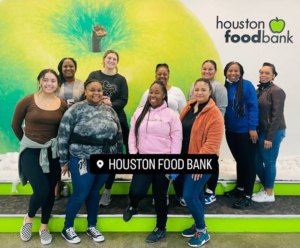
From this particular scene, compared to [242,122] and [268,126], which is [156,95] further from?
[268,126]

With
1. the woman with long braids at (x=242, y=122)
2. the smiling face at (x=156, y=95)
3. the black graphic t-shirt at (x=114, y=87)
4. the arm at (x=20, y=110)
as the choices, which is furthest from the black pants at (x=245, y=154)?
the arm at (x=20, y=110)

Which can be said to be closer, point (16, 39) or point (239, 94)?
point (239, 94)

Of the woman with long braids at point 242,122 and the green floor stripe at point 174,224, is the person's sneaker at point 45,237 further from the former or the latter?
the woman with long braids at point 242,122

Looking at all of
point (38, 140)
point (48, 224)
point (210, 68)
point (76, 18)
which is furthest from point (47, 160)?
point (76, 18)

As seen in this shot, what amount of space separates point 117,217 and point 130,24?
6.21ft

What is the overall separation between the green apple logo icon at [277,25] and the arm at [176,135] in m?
2.04

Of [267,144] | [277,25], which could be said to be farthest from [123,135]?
[277,25]

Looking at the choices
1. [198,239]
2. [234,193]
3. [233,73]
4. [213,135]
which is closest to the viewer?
[213,135]

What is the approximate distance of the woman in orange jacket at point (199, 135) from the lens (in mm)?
1831

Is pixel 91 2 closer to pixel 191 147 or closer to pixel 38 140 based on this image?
pixel 38 140

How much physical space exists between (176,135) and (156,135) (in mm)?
141

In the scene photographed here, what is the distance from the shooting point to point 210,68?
2369 mm
